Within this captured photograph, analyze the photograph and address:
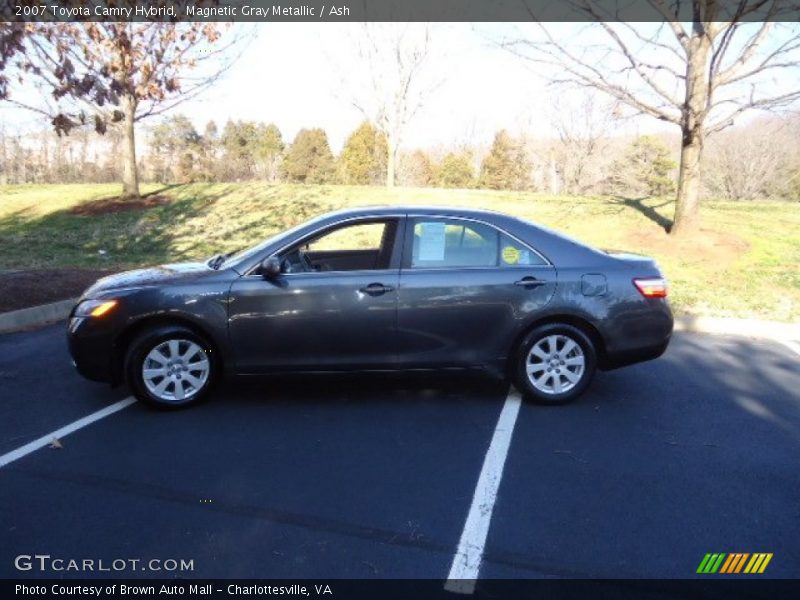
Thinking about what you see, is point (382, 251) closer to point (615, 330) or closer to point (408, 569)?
point (615, 330)

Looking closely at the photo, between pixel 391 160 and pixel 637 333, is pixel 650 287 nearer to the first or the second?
pixel 637 333

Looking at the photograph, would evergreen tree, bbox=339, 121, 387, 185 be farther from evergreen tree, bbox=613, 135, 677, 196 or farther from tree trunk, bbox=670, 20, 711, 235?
tree trunk, bbox=670, 20, 711, 235

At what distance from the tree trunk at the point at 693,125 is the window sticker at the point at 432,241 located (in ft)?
29.6

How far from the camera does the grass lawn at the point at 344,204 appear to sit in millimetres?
10180

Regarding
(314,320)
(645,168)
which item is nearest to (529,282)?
(314,320)

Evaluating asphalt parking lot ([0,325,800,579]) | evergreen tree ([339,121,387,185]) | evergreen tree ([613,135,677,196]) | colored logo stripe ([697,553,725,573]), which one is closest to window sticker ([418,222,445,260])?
asphalt parking lot ([0,325,800,579])

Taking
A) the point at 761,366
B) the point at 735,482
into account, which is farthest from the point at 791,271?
the point at 735,482

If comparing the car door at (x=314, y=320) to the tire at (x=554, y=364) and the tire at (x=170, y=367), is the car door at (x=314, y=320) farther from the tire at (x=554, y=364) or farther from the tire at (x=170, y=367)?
the tire at (x=554, y=364)

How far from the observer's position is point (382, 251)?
197 inches

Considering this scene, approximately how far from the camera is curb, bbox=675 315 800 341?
763cm

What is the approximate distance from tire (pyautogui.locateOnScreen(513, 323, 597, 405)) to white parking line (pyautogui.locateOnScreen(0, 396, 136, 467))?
3123mm

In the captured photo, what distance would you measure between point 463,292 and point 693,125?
9.25m

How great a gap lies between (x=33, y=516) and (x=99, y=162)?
4240 cm
